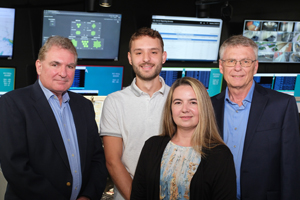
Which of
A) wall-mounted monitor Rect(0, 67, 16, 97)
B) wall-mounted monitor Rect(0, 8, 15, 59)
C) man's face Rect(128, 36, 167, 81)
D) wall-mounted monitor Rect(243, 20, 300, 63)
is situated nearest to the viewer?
man's face Rect(128, 36, 167, 81)

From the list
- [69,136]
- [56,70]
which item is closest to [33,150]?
[69,136]

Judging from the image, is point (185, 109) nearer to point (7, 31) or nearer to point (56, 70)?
point (56, 70)

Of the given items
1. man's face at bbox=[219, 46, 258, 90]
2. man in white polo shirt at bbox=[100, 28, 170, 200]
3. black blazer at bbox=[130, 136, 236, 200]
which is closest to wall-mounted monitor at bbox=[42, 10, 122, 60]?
man in white polo shirt at bbox=[100, 28, 170, 200]

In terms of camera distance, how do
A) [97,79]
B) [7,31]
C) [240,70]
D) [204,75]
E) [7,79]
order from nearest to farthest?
[240,70] → [7,31] → [7,79] → [97,79] → [204,75]

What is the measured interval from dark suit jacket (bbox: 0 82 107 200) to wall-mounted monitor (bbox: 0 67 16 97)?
1821mm

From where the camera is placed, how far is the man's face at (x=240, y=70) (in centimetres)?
209

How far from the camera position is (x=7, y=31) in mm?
3475

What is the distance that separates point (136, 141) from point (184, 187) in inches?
19.7

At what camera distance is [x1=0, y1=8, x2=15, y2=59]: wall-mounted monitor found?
A: 135 inches

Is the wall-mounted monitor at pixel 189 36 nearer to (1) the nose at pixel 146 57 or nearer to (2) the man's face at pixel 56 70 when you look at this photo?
(1) the nose at pixel 146 57

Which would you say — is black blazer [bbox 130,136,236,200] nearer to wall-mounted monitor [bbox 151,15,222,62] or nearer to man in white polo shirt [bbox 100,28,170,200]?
man in white polo shirt [bbox 100,28,170,200]

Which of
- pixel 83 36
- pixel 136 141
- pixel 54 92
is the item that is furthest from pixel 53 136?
pixel 83 36

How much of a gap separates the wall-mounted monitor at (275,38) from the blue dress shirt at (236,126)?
2.58m

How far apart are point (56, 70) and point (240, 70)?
1058 millimetres
